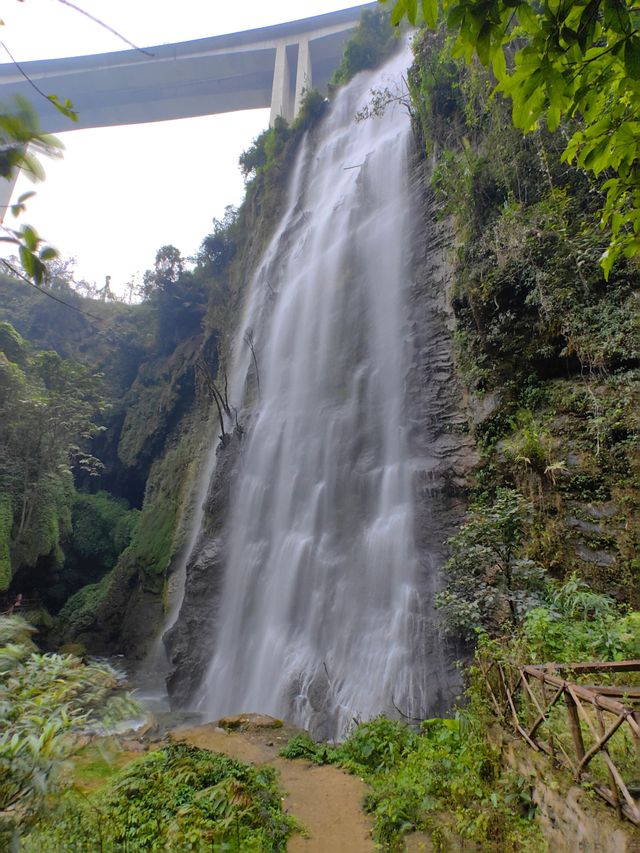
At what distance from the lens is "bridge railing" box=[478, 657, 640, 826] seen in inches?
111

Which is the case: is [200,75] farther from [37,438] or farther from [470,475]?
[470,475]

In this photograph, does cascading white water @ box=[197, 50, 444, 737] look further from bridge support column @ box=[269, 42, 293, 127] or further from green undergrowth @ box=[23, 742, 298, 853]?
bridge support column @ box=[269, 42, 293, 127]

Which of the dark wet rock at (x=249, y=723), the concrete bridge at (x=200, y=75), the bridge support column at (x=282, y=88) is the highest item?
A: the concrete bridge at (x=200, y=75)

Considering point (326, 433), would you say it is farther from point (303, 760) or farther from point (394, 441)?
point (303, 760)

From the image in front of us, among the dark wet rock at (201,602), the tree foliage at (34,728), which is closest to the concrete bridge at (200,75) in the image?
the dark wet rock at (201,602)

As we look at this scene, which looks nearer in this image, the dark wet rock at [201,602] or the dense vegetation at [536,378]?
the dense vegetation at [536,378]

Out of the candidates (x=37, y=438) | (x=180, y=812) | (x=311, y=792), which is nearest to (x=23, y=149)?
(x=180, y=812)

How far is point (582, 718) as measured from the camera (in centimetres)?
368

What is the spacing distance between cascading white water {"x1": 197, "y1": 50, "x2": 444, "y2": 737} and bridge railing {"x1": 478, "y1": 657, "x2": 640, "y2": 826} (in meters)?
3.29

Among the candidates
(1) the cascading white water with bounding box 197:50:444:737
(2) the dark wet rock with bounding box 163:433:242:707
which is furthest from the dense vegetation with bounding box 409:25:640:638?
(2) the dark wet rock with bounding box 163:433:242:707

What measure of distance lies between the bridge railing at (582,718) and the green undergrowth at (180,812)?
2.40m

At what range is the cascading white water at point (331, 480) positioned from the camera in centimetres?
866

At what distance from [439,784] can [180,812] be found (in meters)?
2.40

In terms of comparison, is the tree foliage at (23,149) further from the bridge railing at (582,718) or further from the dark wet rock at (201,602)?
the dark wet rock at (201,602)
